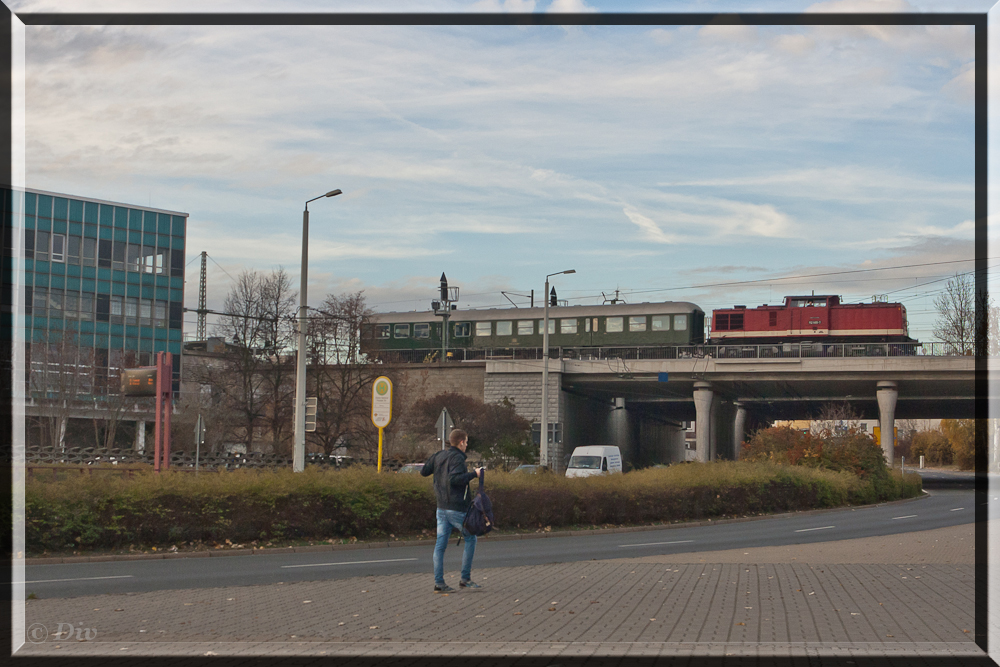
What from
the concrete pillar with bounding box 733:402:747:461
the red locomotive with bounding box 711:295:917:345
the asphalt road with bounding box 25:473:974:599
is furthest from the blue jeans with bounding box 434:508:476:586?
the concrete pillar with bounding box 733:402:747:461

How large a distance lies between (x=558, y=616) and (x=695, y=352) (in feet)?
159

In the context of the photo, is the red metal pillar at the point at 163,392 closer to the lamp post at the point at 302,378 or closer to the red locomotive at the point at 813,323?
the lamp post at the point at 302,378

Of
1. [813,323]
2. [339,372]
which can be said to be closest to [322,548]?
[339,372]

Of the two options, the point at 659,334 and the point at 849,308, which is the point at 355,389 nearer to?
the point at 659,334

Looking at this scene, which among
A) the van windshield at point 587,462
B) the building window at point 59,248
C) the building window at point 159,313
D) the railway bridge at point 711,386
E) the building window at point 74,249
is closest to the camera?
the van windshield at point 587,462

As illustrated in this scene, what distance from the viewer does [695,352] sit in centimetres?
5631

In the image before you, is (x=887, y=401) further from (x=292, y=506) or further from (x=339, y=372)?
(x=292, y=506)

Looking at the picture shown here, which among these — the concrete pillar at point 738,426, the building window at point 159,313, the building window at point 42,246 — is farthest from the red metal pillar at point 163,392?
the concrete pillar at point 738,426

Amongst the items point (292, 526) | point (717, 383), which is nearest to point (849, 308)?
point (717, 383)

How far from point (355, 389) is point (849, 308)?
30000mm

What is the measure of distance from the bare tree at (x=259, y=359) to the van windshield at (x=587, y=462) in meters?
13.2

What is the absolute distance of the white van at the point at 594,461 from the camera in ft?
117

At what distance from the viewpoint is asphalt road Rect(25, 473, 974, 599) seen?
12.4 meters

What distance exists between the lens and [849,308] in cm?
5503
